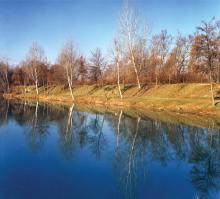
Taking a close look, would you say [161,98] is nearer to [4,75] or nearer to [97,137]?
[97,137]

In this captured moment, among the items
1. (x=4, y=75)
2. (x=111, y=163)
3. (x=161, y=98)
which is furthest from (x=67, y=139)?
(x=4, y=75)

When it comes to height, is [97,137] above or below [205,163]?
above

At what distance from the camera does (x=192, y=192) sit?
405 inches

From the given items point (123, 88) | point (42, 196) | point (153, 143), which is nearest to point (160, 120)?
point (153, 143)

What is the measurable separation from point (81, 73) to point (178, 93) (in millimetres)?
43159

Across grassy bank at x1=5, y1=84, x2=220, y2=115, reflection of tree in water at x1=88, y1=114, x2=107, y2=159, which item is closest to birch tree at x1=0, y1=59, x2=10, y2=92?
grassy bank at x1=5, y1=84, x2=220, y2=115

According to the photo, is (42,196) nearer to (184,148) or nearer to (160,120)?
(184,148)

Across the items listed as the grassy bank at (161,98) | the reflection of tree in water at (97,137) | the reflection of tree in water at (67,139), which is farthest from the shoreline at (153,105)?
the reflection of tree in water at (67,139)

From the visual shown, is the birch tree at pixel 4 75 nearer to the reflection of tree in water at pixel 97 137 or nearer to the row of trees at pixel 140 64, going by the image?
the row of trees at pixel 140 64

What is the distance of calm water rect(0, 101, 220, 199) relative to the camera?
1039cm

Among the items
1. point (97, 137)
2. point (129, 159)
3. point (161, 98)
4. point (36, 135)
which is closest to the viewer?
point (129, 159)

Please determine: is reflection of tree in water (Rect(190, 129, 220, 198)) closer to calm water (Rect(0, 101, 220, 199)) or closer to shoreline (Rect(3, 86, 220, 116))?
calm water (Rect(0, 101, 220, 199))

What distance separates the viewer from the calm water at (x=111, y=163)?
1039 centimetres

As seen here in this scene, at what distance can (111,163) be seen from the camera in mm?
13781
